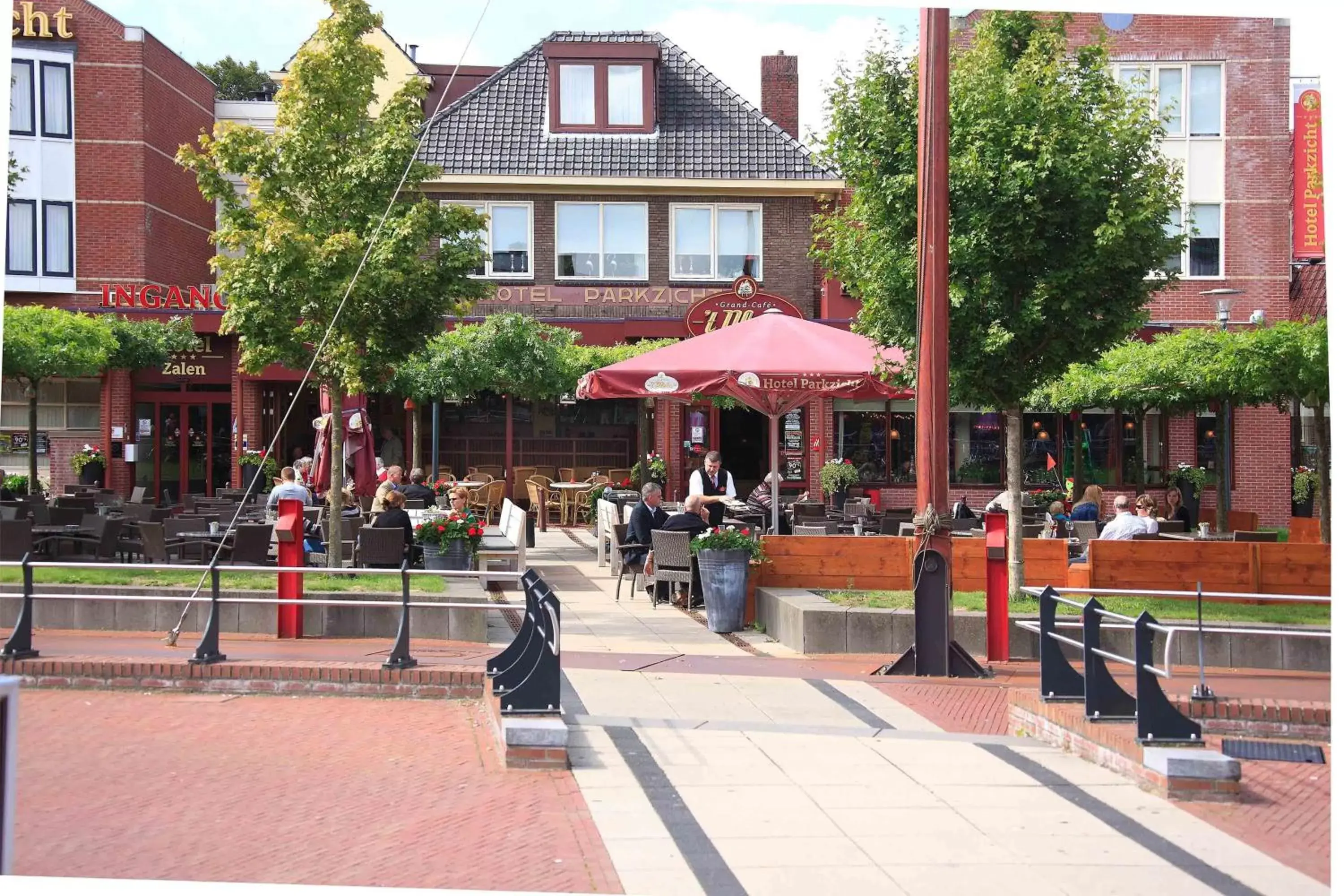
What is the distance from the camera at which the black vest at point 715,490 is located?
15758 millimetres

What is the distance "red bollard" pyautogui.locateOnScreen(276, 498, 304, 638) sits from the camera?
427 inches

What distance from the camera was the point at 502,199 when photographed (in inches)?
1137

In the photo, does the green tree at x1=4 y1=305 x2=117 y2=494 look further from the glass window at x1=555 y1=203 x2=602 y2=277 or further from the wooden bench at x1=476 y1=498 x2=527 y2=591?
the glass window at x1=555 y1=203 x2=602 y2=277

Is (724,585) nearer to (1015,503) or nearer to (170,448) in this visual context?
(1015,503)

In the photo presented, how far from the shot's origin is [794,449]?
90.2ft

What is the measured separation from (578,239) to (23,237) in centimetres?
1173

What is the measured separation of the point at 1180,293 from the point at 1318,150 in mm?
3726

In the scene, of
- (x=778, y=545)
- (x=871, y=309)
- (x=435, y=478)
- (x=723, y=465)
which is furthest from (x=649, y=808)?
(x=723, y=465)

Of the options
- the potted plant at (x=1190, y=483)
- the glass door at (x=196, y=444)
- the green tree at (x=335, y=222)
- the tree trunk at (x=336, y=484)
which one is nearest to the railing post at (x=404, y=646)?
the tree trunk at (x=336, y=484)

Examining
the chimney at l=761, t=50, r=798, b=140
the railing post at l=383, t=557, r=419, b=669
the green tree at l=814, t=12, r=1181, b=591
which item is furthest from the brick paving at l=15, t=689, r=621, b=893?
the chimney at l=761, t=50, r=798, b=140

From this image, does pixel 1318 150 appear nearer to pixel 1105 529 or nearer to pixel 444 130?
pixel 1105 529

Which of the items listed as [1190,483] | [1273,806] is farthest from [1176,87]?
[1273,806]

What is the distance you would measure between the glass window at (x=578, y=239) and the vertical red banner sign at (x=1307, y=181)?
14420mm

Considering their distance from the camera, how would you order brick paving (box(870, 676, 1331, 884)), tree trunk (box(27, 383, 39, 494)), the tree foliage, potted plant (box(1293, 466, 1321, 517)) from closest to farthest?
1. brick paving (box(870, 676, 1331, 884))
2. tree trunk (box(27, 383, 39, 494))
3. the tree foliage
4. potted plant (box(1293, 466, 1321, 517))
